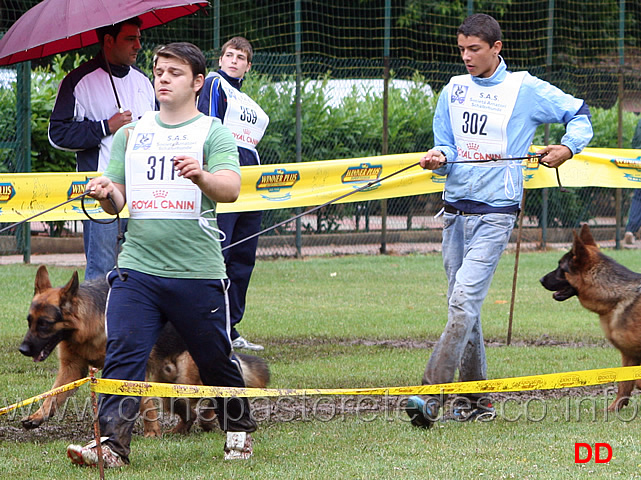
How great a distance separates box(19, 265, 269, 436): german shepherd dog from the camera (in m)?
4.70

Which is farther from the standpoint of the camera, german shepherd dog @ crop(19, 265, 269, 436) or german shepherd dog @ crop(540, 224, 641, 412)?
german shepherd dog @ crop(540, 224, 641, 412)

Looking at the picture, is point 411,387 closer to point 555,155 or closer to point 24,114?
point 555,155

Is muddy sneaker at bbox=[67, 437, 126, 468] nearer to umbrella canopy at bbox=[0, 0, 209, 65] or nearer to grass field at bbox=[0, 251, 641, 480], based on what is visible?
grass field at bbox=[0, 251, 641, 480]

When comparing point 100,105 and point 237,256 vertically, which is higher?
point 100,105

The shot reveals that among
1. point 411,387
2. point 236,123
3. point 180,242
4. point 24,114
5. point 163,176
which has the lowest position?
point 411,387

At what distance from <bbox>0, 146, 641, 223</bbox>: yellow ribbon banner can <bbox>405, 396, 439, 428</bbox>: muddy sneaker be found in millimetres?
2795

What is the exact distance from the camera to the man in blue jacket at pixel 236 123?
6.52 m

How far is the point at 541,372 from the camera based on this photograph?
629cm

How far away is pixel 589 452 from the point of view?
14.1 feet

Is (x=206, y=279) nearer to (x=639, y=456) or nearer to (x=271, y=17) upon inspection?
(x=639, y=456)

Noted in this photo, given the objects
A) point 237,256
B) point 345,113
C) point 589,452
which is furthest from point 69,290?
point 345,113

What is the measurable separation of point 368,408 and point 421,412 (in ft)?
2.34

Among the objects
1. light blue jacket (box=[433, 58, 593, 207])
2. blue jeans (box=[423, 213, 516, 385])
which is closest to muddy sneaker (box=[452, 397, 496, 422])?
blue jeans (box=[423, 213, 516, 385])

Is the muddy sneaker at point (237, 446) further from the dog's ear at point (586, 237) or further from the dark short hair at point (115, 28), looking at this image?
the dog's ear at point (586, 237)
